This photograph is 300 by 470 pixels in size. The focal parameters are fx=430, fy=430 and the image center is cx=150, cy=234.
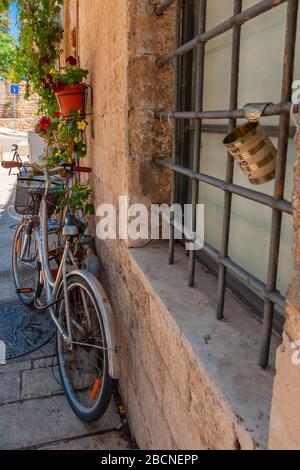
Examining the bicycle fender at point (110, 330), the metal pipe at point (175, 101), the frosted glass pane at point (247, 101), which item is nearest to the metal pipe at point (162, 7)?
the metal pipe at point (175, 101)

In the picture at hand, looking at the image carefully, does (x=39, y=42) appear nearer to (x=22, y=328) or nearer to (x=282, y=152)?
(x=22, y=328)

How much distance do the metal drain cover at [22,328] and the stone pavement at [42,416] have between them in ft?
0.32

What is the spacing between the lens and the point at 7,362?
2.70 m

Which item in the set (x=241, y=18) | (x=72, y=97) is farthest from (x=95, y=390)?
(x=72, y=97)

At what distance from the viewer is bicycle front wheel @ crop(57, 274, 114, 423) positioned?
208cm

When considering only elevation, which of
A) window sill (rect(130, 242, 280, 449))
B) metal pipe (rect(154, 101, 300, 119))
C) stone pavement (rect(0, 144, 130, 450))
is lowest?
stone pavement (rect(0, 144, 130, 450))

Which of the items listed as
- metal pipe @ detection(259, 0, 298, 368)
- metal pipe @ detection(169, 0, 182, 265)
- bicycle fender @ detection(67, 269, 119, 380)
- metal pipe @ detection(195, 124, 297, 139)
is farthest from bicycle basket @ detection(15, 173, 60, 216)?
metal pipe @ detection(259, 0, 298, 368)

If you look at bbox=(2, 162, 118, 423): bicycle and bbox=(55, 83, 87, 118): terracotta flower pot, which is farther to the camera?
bbox=(55, 83, 87, 118): terracotta flower pot

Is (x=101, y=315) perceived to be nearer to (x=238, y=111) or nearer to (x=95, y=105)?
(x=238, y=111)

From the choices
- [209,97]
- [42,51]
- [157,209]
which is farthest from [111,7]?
[42,51]

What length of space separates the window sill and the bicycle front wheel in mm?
551

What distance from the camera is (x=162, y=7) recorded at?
1791 mm

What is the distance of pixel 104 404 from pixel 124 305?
48 centimetres

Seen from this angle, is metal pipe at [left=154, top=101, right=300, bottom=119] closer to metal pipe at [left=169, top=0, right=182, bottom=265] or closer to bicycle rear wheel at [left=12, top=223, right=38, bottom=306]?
metal pipe at [left=169, top=0, right=182, bottom=265]
